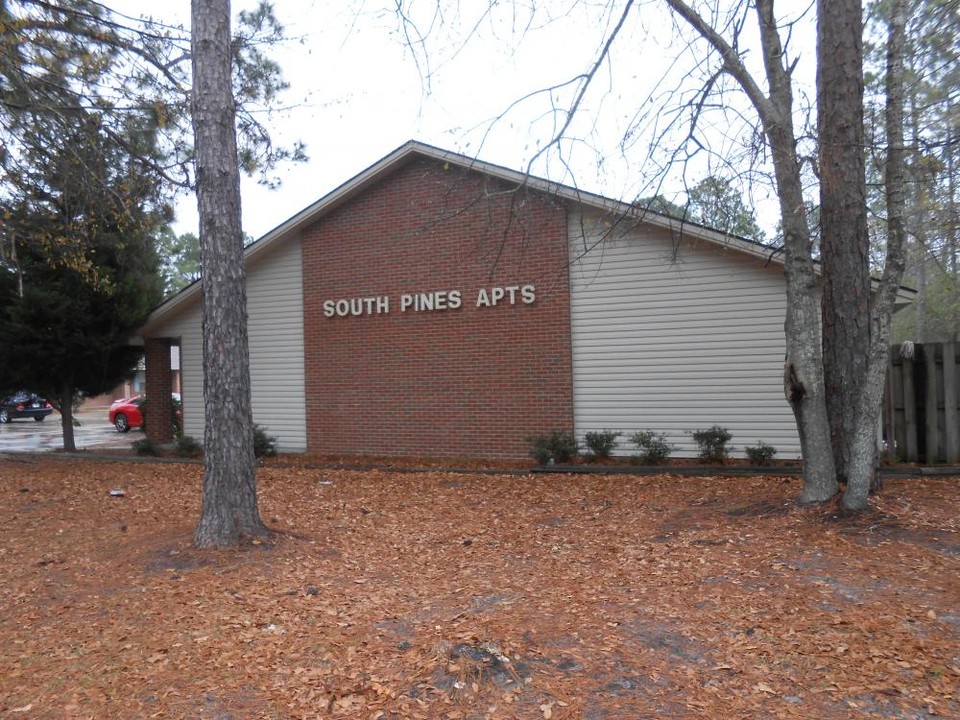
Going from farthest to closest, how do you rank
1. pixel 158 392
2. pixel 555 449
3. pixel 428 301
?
1. pixel 158 392
2. pixel 428 301
3. pixel 555 449

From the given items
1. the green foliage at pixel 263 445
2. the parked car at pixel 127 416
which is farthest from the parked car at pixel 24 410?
the green foliage at pixel 263 445

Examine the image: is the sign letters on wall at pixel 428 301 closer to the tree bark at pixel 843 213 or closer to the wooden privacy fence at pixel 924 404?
the wooden privacy fence at pixel 924 404

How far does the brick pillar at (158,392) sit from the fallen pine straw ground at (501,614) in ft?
30.1

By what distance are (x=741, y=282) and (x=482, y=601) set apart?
26.7 ft

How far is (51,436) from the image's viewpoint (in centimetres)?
2356

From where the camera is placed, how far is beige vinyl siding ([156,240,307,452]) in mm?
15359

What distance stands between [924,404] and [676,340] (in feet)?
11.7

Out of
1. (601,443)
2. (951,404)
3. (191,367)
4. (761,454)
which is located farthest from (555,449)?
(191,367)

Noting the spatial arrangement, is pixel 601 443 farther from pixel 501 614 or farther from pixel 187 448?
pixel 187 448

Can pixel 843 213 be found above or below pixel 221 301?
above

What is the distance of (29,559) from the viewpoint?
6891 mm

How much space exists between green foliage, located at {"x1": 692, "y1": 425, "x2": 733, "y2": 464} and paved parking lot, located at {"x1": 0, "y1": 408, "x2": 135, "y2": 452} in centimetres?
1435

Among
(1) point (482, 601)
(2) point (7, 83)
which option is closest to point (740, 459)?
(1) point (482, 601)

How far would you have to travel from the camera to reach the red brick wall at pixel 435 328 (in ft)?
42.5
